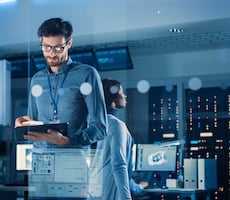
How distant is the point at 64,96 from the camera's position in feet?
8.46

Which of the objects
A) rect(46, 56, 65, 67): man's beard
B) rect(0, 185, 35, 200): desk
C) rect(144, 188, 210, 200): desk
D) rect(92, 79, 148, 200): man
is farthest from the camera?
rect(0, 185, 35, 200): desk

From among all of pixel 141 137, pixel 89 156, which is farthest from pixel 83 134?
pixel 141 137

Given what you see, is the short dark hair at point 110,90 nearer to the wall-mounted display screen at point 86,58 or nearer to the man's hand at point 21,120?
the wall-mounted display screen at point 86,58

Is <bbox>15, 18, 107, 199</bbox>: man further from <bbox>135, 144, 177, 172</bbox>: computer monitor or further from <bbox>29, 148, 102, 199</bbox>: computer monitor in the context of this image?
<bbox>135, 144, 177, 172</bbox>: computer monitor

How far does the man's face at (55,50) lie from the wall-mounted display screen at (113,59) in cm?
18

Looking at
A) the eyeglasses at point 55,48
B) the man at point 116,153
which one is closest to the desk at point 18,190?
the man at point 116,153

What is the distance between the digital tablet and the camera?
259 cm

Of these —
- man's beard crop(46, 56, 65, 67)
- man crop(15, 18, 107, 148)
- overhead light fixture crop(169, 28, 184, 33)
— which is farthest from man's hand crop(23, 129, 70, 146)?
overhead light fixture crop(169, 28, 184, 33)

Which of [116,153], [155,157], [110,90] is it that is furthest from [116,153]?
[110,90]

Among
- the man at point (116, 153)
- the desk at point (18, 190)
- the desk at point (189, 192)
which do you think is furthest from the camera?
the desk at point (18, 190)

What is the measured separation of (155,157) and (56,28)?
3.08ft

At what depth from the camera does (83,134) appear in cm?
255

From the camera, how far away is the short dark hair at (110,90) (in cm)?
248

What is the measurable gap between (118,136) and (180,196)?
0.43 metres
